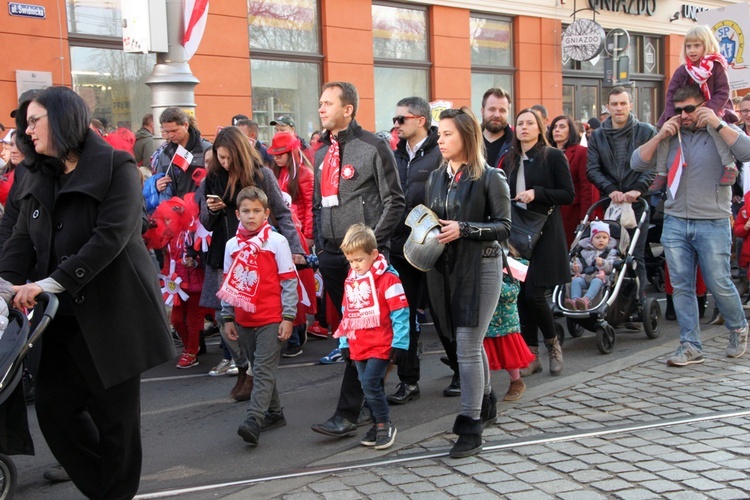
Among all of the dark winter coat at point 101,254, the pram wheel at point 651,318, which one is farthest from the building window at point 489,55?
the dark winter coat at point 101,254

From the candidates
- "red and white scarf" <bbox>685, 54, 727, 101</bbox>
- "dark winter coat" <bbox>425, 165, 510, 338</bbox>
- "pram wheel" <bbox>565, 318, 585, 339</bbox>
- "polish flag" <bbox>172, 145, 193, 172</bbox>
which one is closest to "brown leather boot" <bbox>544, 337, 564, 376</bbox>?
"pram wheel" <bbox>565, 318, 585, 339</bbox>

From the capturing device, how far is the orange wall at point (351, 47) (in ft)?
52.1

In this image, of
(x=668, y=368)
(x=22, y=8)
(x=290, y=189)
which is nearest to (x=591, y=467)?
(x=668, y=368)

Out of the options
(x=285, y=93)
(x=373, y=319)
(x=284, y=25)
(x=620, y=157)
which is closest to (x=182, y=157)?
(x=373, y=319)

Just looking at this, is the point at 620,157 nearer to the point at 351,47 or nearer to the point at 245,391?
the point at 245,391

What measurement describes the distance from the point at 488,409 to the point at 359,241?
4.31ft

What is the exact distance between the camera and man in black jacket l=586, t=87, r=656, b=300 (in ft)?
26.3

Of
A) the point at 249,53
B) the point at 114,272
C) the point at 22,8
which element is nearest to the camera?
the point at 114,272

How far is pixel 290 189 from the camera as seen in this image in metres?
8.19

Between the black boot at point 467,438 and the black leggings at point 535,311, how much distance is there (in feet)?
6.32

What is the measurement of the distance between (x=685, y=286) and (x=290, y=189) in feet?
12.2

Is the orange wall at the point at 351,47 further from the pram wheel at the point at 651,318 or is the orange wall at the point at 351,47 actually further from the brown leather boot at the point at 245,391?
the brown leather boot at the point at 245,391

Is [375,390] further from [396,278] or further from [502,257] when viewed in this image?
[502,257]

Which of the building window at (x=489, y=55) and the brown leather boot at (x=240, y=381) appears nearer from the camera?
the brown leather boot at (x=240, y=381)
